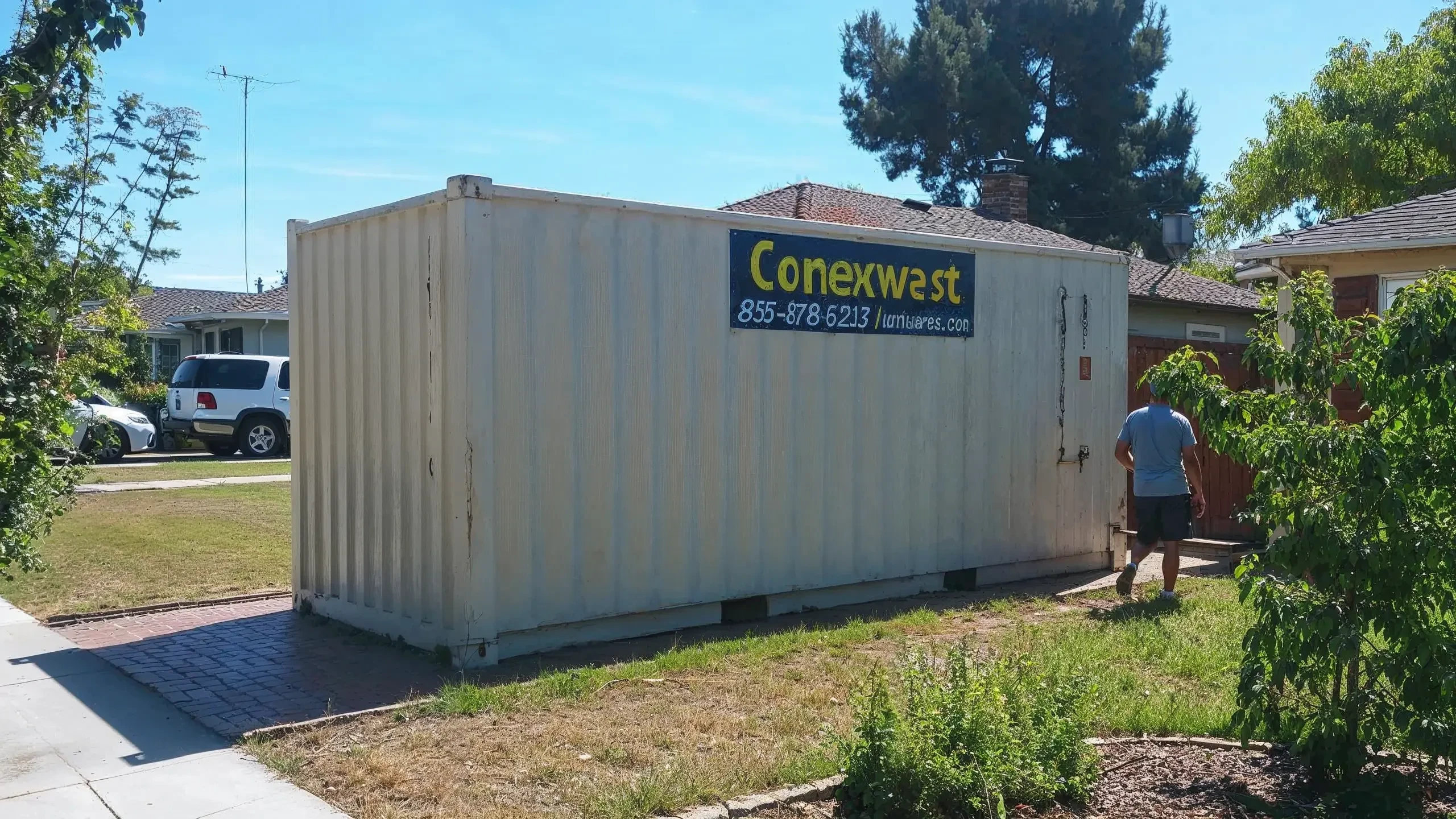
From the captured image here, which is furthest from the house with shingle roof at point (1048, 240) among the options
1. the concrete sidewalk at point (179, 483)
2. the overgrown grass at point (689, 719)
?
the overgrown grass at point (689, 719)

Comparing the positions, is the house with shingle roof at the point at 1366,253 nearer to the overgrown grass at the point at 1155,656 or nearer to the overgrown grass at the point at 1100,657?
the overgrown grass at the point at 1155,656

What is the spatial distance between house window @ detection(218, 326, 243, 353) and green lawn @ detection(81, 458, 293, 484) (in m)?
9.81

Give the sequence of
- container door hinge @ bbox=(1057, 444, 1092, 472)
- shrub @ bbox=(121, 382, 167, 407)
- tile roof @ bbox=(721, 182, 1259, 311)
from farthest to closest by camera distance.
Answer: shrub @ bbox=(121, 382, 167, 407) < tile roof @ bbox=(721, 182, 1259, 311) < container door hinge @ bbox=(1057, 444, 1092, 472)

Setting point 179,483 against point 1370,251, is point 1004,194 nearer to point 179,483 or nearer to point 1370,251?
point 1370,251

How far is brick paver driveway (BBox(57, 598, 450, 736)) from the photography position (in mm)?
6195

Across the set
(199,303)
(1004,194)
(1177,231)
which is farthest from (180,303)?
(1177,231)

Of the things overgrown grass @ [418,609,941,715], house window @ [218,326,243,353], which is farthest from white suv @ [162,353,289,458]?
overgrown grass @ [418,609,941,715]

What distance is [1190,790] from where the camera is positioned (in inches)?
193

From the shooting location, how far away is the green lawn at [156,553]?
9.13 m

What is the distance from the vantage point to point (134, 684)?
662 cm

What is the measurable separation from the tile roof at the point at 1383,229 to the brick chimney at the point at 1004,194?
1171 centimetres

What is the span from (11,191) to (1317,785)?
7263 millimetres

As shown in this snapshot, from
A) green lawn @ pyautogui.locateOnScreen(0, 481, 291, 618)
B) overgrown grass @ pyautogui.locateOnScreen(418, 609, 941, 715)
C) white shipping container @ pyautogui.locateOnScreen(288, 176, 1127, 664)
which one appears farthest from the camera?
green lawn @ pyautogui.locateOnScreen(0, 481, 291, 618)

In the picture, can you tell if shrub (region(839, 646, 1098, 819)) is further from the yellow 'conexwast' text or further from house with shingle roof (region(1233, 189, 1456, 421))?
house with shingle roof (region(1233, 189, 1456, 421))
